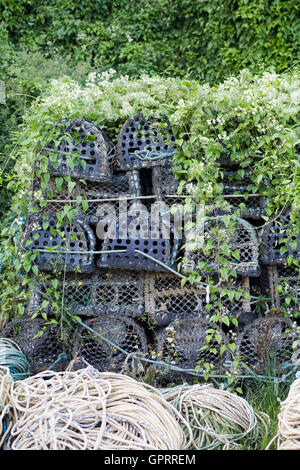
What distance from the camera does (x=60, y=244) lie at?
341 centimetres

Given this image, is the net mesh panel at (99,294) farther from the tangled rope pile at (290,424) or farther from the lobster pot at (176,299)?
the tangled rope pile at (290,424)

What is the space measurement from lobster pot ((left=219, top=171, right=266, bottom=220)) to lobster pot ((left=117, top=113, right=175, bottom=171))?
0.44 meters

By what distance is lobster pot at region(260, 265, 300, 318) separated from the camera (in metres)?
3.40

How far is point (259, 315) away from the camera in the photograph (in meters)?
3.51

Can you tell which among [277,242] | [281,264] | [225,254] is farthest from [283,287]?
[225,254]

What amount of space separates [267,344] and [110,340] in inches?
42.3

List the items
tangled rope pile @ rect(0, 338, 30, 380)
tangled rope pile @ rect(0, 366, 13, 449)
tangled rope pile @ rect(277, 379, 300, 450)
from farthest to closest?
tangled rope pile @ rect(0, 338, 30, 380) → tangled rope pile @ rect(0, 366, 13, 449) → tangled rope pile @ rect(277, 379, 300, 450)

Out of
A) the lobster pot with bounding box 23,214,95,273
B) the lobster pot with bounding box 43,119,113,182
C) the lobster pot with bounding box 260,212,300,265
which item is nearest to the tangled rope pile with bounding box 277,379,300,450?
the lobster pot with bounding box 260,212,300,265

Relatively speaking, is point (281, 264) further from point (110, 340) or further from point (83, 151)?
point (83, 151)

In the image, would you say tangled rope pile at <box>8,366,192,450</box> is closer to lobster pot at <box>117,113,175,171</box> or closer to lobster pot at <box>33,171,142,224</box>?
lobster pot at <box>33,171,142,224</box>

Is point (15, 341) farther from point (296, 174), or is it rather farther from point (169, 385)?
point (296, 174)

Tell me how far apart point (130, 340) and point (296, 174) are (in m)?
1.60

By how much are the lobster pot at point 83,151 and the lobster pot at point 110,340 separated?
99 centimetres
